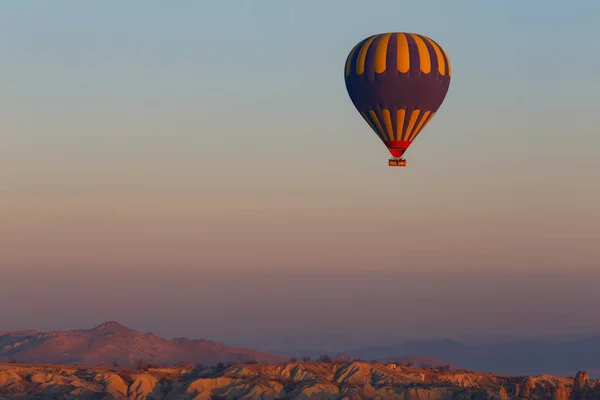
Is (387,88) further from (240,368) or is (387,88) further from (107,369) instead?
(107,369)

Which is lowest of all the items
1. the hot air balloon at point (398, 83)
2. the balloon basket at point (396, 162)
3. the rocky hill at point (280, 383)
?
the rocky hill at point (280, 383)

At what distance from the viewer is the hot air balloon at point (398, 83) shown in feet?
402

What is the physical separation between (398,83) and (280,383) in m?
40.1

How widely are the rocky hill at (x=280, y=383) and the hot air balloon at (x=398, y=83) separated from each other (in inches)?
1183

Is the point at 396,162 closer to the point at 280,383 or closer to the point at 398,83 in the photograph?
the point at 398,83

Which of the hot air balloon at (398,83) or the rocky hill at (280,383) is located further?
the rocky hill at (280,383)

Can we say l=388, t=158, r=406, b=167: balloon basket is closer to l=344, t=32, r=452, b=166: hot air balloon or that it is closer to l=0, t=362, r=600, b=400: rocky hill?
l=344, t=32, r=452, b=166: hot air balloon

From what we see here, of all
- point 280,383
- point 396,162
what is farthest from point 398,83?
point 280,383

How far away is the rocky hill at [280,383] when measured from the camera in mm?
135625

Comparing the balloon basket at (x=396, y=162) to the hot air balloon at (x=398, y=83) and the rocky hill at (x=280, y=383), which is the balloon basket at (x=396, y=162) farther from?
the rocky hill at (x=280, y=383)

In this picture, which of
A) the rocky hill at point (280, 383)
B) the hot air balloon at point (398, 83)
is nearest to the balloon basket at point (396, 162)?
the hot air balloon at point (398, 83)

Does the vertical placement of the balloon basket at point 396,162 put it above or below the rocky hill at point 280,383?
above

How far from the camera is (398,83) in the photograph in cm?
12244

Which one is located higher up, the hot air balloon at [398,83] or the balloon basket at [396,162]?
the hot air balloon at [398,83]
